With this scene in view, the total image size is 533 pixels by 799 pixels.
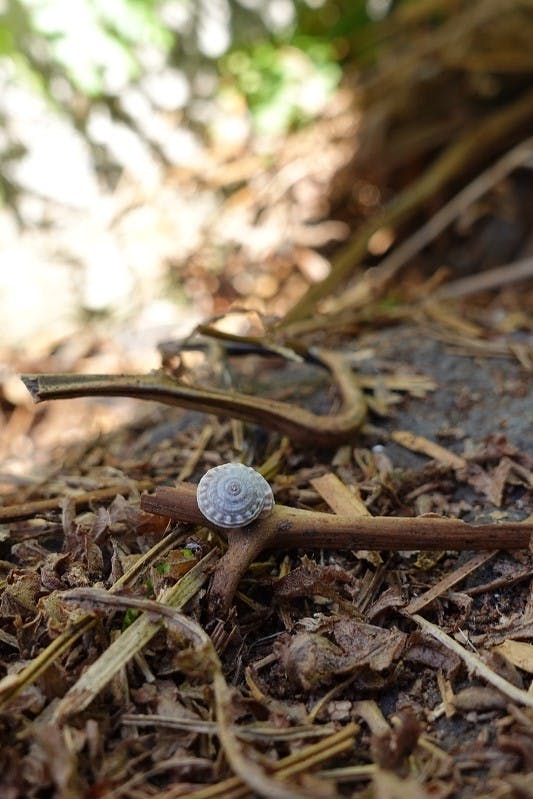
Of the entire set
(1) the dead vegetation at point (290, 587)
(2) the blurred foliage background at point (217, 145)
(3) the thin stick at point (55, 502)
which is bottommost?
(1) the dead vegetation at point (290, 587)

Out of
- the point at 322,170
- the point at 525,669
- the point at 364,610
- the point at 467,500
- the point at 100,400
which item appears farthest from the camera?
the point at 322,170

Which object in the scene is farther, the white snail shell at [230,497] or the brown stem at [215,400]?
the brown stem at [215,400]

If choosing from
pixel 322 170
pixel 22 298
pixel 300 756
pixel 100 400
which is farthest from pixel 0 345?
pixel 300 756

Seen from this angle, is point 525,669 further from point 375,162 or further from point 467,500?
point 375,162

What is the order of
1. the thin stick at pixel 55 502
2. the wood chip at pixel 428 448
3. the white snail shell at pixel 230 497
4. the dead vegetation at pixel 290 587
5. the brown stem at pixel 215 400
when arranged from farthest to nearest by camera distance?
1. the wood chip at pixel 428 448
2. the thin stick at pixel 55 502
3. the brown stem at pixel 215 400
4. the white snail shell at pixel 230 497
5. the dead vegetation at pixel 290 587

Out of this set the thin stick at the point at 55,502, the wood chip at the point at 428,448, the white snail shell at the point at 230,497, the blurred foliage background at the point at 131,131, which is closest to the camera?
the white snail shell at the point at 230,497

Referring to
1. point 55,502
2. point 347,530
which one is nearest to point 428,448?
point 347,530

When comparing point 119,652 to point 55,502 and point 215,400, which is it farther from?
point 215,400

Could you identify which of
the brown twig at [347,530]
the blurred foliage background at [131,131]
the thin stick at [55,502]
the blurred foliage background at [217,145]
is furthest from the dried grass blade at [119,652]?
the blurred foliage background at [131,131]

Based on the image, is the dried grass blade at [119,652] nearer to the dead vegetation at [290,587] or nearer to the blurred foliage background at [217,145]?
the dead vegetation at [290,587]
